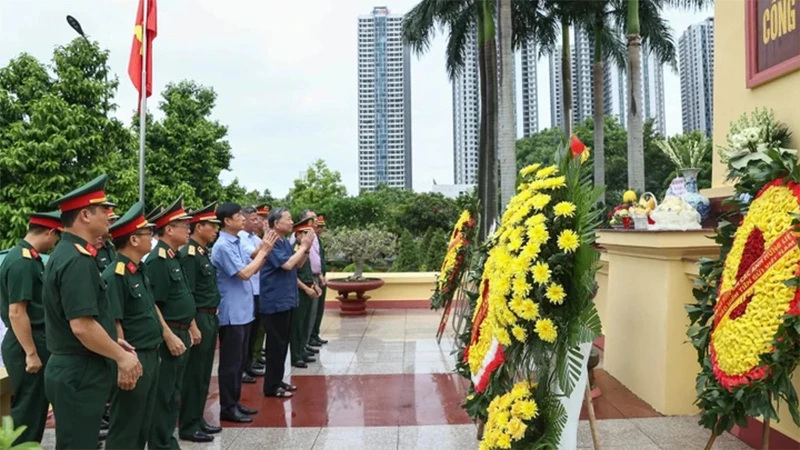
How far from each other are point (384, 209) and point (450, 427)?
2418 centimetres

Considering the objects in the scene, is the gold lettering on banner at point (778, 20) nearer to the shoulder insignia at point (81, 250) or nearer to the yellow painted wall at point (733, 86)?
the yellow painted wall at point (733, 86)

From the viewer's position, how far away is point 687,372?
13.6ft

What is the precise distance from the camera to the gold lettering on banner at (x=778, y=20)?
13.1 ft

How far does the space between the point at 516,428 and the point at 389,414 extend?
80.6 inches

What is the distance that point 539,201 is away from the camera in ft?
8.87

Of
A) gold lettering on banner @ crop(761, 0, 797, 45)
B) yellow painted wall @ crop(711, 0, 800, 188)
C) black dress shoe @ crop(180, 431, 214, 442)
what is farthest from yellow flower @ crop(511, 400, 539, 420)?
gold lettering on banner @ crop(761, 0, 797, 45)

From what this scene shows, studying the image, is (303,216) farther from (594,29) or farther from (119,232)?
(594,29)

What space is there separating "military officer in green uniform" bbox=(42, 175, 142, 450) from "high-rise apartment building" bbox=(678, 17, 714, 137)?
33.4 metres

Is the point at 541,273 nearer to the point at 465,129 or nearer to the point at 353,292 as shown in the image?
the point at 353,292

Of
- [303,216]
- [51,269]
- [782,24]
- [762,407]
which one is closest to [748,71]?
[782,24]

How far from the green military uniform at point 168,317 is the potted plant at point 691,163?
12.8 ft

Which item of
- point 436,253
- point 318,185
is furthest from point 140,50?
point 318,185

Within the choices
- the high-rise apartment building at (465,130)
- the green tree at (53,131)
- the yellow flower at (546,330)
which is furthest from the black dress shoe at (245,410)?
the high-rise apartment building at (465,130)

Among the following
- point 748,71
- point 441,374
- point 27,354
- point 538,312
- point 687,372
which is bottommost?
point 441,374
